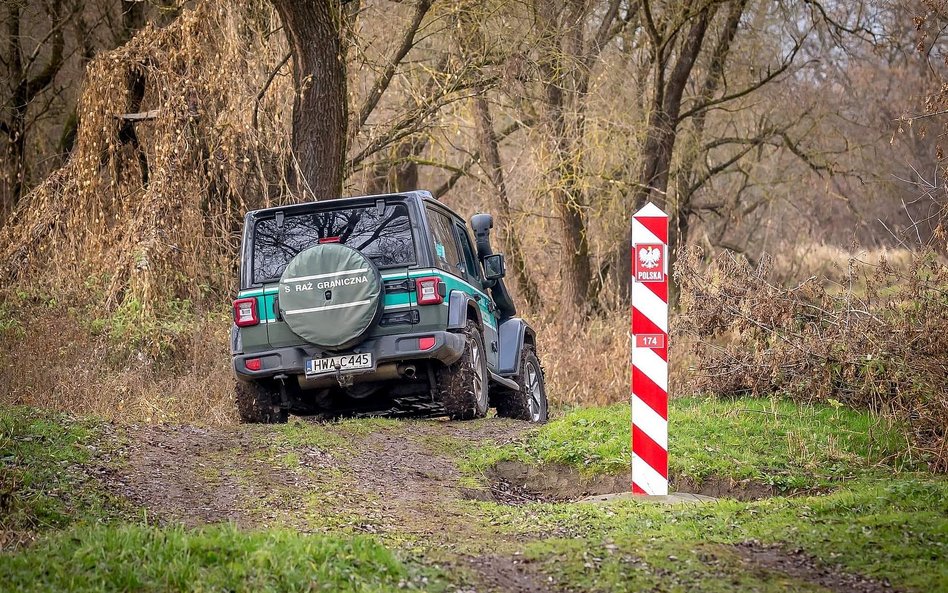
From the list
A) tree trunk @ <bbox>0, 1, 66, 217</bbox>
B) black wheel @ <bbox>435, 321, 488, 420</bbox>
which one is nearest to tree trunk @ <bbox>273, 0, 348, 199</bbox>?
black wheel @ <bbox>435, 321, 488, 420</bbox>

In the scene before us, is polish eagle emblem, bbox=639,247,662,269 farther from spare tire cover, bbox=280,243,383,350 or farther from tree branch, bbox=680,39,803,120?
tree branch, bbox=680,39,803,120

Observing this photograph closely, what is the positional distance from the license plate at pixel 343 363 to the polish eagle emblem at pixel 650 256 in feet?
10.7

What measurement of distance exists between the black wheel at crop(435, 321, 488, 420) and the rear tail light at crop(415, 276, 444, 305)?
467mm

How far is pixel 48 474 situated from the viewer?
696cm

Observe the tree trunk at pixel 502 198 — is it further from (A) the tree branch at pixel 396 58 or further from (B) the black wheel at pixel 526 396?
(B) the black wheel at pixel 526 396

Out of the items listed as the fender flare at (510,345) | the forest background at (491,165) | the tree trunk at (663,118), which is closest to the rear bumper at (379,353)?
the fender flare at (510,345)

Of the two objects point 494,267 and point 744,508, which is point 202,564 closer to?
point 744,508

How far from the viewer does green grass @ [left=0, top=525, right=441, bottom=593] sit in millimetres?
4703

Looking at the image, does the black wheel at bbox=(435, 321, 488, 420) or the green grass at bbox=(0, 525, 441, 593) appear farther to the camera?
the black wheel at bbox=(435, 321, 488, 420)

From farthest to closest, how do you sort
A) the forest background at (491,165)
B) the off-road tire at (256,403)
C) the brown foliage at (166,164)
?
the brown foliage at (166,164), the forest background at (491,165), the off-road tire at (256,403)

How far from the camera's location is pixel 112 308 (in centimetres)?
1454

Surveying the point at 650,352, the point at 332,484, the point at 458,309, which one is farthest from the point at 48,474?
the point at 458,309

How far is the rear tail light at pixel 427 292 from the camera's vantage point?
1023 cm

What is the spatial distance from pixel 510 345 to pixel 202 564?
7.55 meters
